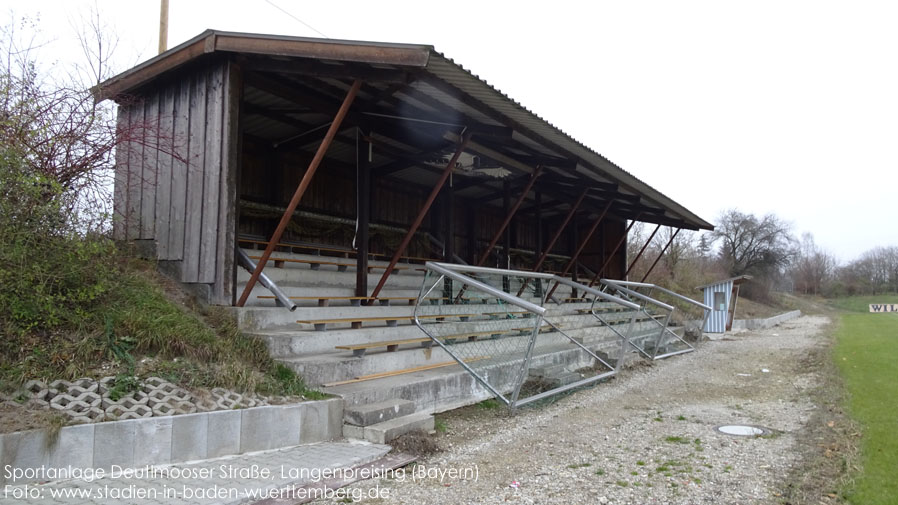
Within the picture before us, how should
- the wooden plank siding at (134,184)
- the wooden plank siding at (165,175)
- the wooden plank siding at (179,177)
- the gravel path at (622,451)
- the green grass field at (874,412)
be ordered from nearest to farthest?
the green grass field at (874,412)
the gravel path at (622,451)
the wooden plank siding at (179,177)
the wooden plank siding at (165,175)
the wooden plank siding at (134,184)

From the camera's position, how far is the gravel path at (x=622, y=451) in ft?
13.0

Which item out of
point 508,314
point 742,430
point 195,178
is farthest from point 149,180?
point 742,430

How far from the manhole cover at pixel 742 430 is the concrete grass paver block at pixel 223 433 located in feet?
16.0

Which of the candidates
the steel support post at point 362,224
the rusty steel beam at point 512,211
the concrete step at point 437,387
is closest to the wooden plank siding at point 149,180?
the steel support post at point 362,224

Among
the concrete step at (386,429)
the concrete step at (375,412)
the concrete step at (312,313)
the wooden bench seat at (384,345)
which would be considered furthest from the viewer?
the wooden bench seat at (384,345)

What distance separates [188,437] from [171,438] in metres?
0.12

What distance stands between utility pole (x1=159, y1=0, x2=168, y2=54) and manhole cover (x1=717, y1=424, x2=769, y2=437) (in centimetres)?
1184

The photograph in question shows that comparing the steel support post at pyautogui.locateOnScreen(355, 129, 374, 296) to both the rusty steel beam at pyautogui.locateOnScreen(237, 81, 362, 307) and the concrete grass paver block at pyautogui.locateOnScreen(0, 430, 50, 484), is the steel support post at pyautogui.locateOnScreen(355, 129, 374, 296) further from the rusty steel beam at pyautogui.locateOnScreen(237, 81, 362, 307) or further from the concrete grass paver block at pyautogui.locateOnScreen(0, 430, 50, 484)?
the concrete grass paver block at pyautogui.locateOnScreen(0, 430, 50, 484)

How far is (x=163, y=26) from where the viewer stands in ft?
36.1

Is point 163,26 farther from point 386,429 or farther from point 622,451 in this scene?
point 622,451

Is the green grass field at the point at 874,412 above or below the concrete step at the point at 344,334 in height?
below

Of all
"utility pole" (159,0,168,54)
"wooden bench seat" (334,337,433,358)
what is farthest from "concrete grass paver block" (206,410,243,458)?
"utility pole" (159,0,168,54)

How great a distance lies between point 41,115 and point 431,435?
15.3 feet

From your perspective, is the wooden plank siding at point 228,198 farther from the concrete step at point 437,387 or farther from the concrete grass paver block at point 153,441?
the concrete grass paver block at point 153,441
